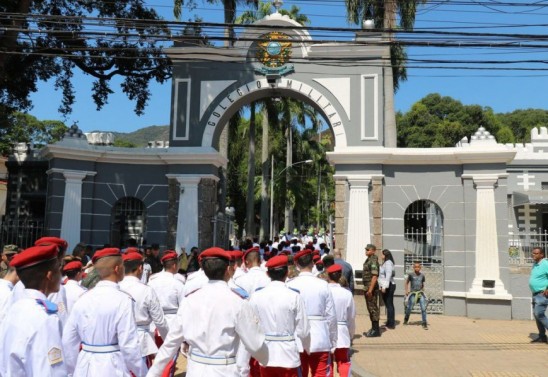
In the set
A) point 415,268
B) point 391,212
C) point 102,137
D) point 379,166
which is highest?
point 102,137

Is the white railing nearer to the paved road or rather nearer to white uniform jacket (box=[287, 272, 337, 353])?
the paved road

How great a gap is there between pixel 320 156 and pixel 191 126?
29949 mm

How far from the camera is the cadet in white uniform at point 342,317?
22.6 feet

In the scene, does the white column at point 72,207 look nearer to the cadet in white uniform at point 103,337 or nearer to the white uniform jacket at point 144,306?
the white uniform jacket at point 144,306

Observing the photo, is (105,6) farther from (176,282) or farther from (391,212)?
(176,282)

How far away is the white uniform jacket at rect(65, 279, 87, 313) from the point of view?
6.06 m

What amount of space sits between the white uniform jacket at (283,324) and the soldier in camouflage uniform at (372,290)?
21.2 feet

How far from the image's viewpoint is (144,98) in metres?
19.8

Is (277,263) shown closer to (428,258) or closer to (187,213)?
(187,213)

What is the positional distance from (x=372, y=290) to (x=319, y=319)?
5685 mm

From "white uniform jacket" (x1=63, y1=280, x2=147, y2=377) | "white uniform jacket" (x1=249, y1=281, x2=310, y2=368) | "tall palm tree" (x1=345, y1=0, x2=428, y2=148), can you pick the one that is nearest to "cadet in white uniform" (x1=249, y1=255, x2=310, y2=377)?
"white uniform jacket" (x1=249, y1=281, x2=310, y2=368)

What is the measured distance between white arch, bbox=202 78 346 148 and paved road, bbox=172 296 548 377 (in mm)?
5371

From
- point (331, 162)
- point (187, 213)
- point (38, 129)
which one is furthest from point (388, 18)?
point (38, 129)

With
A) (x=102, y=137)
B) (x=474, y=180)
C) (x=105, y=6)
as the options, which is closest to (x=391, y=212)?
(x=474, y=180)
